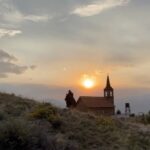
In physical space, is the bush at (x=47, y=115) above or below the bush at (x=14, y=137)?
above

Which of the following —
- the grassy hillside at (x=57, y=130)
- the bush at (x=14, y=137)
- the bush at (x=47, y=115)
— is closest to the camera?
the bush at (x=14, y=137)

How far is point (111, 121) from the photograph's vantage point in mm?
29203

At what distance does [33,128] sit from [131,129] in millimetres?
8491

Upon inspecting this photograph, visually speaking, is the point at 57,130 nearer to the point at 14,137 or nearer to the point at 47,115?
the point at 47,115

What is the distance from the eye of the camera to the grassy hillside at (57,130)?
19.9 m

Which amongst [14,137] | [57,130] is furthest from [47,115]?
[14,137]

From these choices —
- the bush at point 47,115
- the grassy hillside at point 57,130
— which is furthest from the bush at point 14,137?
the bush at point 47,115

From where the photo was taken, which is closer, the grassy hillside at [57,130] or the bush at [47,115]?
the grassy hillside at [57,130]

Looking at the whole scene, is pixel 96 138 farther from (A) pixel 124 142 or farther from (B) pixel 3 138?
(B) pixel 3 138

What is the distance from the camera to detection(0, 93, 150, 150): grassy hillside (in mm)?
19875

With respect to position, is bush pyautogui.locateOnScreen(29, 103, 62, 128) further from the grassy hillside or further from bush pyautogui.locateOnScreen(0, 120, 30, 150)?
bush pyautogui.locateOnScreen(0, 120, 30, 150)

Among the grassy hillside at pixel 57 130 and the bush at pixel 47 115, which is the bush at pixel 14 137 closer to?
the grassy hillside at pixel 57 130

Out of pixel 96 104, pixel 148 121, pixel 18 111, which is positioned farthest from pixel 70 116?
pixel 96 104

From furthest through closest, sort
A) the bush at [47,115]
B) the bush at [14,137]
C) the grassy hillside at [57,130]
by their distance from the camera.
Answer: the bush at [47,115] → the grassy hillside at [57,130] → the bush at [14,137]
